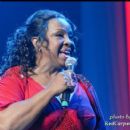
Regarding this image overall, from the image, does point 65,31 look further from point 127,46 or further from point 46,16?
point 127,46

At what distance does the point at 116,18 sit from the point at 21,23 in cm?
53

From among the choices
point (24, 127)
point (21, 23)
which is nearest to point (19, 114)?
point (24, 127)

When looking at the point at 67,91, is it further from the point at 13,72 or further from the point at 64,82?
the point at 13,72

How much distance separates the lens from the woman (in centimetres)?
141

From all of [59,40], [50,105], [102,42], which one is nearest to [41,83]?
[50,105]

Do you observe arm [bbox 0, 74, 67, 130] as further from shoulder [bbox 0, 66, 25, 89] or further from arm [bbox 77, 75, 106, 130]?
arm [bbox 77, 75, 106, 130]

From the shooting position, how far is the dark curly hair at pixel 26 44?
1645 mm

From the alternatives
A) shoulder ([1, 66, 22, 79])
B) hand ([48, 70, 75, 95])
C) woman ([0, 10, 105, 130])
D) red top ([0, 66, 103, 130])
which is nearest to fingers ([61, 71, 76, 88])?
hand ([48, 70, 75, 95])

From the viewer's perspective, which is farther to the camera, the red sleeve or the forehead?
the forehead

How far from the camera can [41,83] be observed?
5.23 feet

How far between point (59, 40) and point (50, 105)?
32 centimetres

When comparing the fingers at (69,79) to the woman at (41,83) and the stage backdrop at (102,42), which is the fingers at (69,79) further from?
the stage backdrop at (102,42)

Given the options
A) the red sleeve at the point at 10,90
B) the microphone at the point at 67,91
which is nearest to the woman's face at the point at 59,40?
the microphone at the point at 67,91

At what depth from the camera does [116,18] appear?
6.09ft
